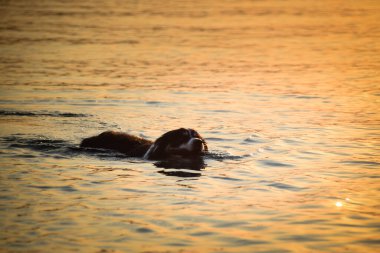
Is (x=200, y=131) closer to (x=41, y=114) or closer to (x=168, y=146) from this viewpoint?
(x=168, y=146)

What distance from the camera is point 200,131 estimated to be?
15.8m

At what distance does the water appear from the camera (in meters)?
8.87

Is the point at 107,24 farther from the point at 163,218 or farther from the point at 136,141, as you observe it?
the point at 163,218

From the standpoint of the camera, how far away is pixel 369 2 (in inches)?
2100

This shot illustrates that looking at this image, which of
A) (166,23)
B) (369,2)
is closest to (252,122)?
(166,23)

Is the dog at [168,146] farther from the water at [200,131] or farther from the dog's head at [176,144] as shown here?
the water at [200,131]

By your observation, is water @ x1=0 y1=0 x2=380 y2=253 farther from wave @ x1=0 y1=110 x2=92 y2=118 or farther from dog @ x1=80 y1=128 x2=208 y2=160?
dog @ x1=80 y1=128 x2=208 y2=160

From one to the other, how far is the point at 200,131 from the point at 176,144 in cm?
277

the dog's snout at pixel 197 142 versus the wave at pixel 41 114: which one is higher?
the wave at pixel 41 114

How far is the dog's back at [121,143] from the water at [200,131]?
28 cm

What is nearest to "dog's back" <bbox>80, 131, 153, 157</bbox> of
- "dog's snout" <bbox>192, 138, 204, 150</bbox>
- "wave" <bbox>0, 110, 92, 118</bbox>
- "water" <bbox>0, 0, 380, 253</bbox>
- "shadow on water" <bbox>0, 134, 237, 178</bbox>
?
"shadow on water" <bbox>0, 134, 237, 178</bbox>

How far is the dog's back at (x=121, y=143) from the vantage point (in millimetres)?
13406

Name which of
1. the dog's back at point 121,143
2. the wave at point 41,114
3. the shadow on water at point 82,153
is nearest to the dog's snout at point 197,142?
the shadow on water at point 82,153

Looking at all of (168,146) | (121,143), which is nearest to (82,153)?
(121,143)
